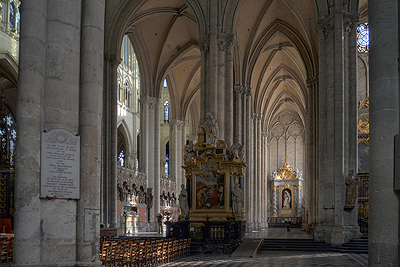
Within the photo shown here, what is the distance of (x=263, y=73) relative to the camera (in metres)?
38.9

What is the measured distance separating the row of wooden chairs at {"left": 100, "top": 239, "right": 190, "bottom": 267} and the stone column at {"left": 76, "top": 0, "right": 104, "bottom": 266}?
152 inches

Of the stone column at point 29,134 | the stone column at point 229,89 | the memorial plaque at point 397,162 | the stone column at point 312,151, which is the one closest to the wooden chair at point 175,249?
the stone column at point 229,89

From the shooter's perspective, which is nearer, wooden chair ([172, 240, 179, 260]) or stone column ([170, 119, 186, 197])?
wooden chair ([172, 240, 179, 260])

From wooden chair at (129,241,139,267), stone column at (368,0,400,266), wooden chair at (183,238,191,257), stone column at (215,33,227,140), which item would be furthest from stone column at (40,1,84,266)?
stone column at (215,33,227,140)

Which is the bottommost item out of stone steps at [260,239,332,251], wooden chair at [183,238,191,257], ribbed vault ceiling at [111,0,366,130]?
stone steps at [260,239,332,251]

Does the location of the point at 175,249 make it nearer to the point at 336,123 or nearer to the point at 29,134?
the point at 336,123

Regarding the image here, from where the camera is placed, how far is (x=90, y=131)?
26.7 ft

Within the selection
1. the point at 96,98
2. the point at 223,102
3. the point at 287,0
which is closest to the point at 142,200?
the point at 223,102

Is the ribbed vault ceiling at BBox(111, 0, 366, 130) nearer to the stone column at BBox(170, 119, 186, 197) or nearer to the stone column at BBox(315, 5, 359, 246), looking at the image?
the stone column at BBox(170, 119, 186, 197)

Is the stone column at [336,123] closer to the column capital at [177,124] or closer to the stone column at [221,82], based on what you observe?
the stone column at [221,82]

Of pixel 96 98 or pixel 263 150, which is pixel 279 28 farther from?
pixel 96 98

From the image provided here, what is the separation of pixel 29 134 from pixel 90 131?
3.32ft

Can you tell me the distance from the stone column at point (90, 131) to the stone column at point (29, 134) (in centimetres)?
69

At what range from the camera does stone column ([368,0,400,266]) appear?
703cm
